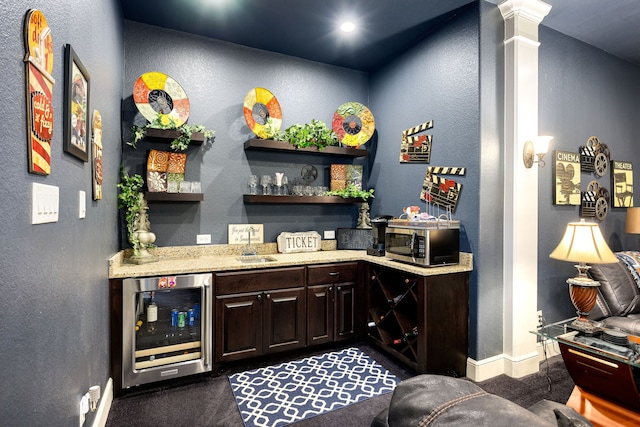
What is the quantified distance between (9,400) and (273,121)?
2996 mm

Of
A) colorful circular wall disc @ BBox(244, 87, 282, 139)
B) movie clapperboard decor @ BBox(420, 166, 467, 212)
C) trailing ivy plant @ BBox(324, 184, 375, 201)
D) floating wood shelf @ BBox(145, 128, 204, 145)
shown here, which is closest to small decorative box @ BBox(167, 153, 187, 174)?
floating wood shelf @ BBox(145, 128, 204, 145)

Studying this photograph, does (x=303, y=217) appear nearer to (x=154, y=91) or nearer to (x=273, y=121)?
(x=273, y=121)

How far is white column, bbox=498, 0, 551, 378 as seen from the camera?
268cm

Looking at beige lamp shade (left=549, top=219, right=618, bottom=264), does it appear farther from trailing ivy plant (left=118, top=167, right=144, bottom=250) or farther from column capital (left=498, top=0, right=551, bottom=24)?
trailing ivy plant (left=118, top=167, right=144, bottom=250)

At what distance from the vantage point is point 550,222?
3.09 meters

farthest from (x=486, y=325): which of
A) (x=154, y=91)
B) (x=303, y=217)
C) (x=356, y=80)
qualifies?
(x=154, y=91)

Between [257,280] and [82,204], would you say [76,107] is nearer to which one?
[82,204]

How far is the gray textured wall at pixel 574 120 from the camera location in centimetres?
304

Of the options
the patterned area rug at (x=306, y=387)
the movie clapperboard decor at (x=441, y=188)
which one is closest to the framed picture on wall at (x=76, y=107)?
the patterned area rug at (x=306, y=387)

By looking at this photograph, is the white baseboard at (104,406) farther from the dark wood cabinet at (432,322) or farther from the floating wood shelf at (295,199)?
the dark wood cabinet at (432,322)

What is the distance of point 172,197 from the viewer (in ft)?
9.51

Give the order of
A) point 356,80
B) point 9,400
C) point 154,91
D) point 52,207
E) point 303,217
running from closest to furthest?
point 9,400, point 52,207, point 154,91, point 303,217, point 356,80

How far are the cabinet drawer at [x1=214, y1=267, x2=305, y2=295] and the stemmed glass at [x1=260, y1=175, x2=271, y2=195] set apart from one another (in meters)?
0.91

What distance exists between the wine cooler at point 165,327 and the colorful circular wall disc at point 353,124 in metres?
2.14
